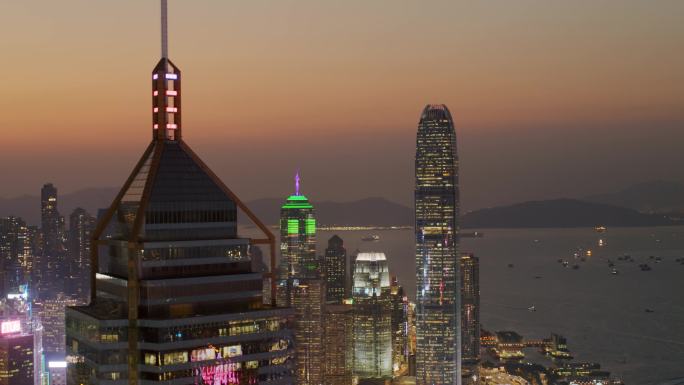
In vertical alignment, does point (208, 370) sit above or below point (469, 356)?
above

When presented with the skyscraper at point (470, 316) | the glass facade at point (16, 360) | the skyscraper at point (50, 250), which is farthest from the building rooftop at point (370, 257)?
the glass facade at point (16, 360)

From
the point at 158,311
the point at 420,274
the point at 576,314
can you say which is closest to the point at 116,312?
the point at 158,311

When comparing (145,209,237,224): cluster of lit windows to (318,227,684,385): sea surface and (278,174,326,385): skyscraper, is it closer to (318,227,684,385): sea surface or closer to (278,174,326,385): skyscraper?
(278,174,326,385): skyscraper

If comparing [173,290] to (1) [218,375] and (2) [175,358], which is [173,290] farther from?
(1) [218,375]

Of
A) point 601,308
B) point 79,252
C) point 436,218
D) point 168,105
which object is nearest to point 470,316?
point 436,218

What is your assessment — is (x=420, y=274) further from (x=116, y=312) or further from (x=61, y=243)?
(x=116, y=312)

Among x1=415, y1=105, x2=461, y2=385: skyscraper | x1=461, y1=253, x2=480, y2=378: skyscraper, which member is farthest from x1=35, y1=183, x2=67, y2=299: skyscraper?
x1=461, y1=253, x2=480, y2=378: skyscraper

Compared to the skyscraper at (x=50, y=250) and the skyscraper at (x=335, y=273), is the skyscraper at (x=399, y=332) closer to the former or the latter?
the skyscraper at (x=335, y=273)
